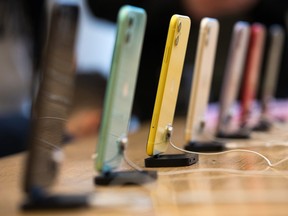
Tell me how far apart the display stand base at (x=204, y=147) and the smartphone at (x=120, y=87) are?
0.99 ft

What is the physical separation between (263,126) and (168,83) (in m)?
0.67

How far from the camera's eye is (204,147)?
1.14 m

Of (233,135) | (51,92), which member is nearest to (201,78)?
(233,135)

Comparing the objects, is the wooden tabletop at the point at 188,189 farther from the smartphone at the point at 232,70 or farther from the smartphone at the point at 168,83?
the smartphone at the point at 232,70

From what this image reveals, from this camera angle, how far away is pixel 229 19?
8.23ft

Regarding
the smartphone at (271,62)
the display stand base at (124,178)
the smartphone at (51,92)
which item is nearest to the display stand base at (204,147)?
the display stand base at (124,178)

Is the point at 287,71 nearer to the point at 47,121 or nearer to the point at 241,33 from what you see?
the point at 241,33

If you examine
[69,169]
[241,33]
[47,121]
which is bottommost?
[69,169]

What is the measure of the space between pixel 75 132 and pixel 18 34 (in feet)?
3.23

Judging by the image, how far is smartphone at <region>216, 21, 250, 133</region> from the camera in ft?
4.10

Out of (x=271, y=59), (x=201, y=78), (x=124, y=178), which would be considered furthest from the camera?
(x=271, y=59)

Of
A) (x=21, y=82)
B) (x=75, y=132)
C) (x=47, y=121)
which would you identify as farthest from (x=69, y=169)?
(x=21, y=82)

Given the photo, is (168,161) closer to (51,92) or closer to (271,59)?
(51,92)

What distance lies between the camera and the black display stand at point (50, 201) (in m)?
0.71
